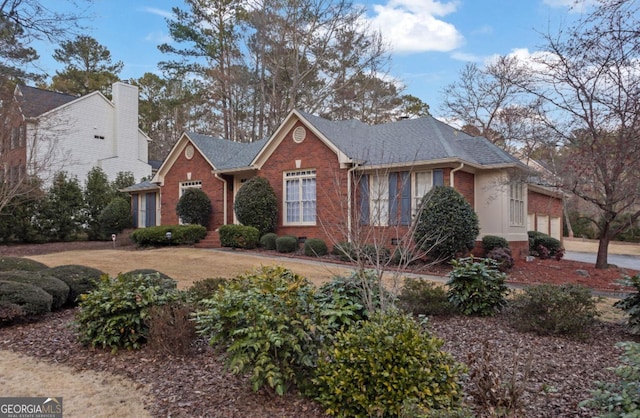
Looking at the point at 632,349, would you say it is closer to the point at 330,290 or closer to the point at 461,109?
the point at 330,290

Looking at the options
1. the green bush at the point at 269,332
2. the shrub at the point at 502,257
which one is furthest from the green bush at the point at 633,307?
the shrub at the point at 502,257

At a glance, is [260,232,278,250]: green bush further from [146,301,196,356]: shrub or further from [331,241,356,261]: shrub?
[146,301,196,356]: shrub

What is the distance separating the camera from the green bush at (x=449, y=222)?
12570mm

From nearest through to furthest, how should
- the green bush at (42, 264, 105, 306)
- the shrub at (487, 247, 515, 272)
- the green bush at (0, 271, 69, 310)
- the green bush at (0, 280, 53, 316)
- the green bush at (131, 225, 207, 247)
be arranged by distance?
the green bush at (0, 280, 53, 316), the green bush at (0, 271, 69, 310), the green bush at (42, 264, 105, 306), the shrub at (487, 247, 515, 272), the green bush at (131, 225, 207, 247)

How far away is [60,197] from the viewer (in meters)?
21.7

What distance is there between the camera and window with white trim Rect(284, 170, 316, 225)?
17.0 metres

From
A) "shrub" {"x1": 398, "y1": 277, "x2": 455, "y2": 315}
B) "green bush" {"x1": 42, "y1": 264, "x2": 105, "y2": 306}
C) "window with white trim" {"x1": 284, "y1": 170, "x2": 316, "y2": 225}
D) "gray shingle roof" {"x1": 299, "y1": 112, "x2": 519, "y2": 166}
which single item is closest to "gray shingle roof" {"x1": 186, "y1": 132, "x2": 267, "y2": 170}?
Result: "window with white trim" {"x1": 284, "y1": 170, "x2": 316, "y2": 225}

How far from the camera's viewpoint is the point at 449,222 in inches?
496

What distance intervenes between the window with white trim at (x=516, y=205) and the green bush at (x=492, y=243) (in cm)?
163

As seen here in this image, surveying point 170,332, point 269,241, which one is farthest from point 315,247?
point 170,332

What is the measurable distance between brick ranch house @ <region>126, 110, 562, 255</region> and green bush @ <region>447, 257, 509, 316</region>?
530cm

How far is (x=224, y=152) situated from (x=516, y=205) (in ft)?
44.0

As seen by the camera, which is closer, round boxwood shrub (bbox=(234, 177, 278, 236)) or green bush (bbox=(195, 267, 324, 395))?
green bush (bbox=(195, 267, 324, 395))

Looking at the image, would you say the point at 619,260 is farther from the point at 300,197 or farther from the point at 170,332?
the point at 170,332
